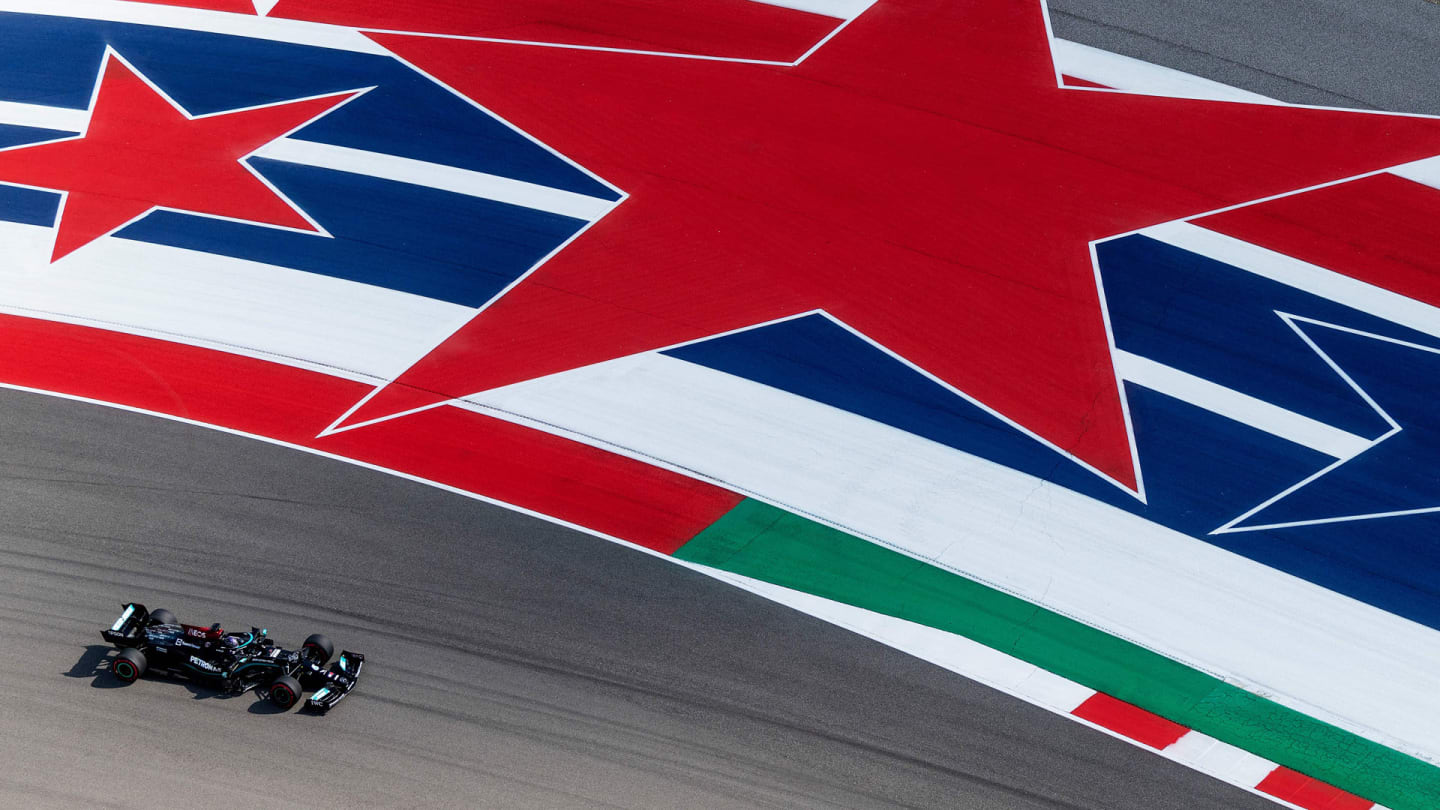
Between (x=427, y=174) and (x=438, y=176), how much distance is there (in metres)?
0.18

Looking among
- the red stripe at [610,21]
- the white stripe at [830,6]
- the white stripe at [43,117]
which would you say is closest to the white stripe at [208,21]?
the red stripe at [610,21]

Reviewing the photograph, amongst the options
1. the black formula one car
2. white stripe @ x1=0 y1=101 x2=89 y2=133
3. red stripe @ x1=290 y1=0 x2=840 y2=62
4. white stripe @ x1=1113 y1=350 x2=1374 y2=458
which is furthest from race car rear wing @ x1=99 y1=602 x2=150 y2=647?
white stripe @ x1=1113 y1=350 x2=1374 y2=458

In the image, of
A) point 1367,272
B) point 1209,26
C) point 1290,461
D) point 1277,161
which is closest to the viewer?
point 1290,461

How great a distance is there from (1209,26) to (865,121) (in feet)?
22.1

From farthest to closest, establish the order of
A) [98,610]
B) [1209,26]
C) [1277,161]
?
1. [1209,26]
2. [1277,161]
3. [98,610]

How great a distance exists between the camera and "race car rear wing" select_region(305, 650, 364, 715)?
11.6m

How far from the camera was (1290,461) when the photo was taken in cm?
1398

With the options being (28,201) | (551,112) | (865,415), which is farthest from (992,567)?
(28,201)

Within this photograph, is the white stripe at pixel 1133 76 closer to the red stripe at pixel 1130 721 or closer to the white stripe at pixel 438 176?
the white stripe at pixel 438 176

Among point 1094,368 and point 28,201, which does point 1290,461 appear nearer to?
point 1094,368

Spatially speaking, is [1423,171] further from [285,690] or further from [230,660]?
[230,660]

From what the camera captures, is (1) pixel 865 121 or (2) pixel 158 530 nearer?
(2) pixel 158 530

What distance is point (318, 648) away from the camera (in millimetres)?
11820

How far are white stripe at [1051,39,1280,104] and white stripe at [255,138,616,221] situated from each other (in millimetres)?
8243
